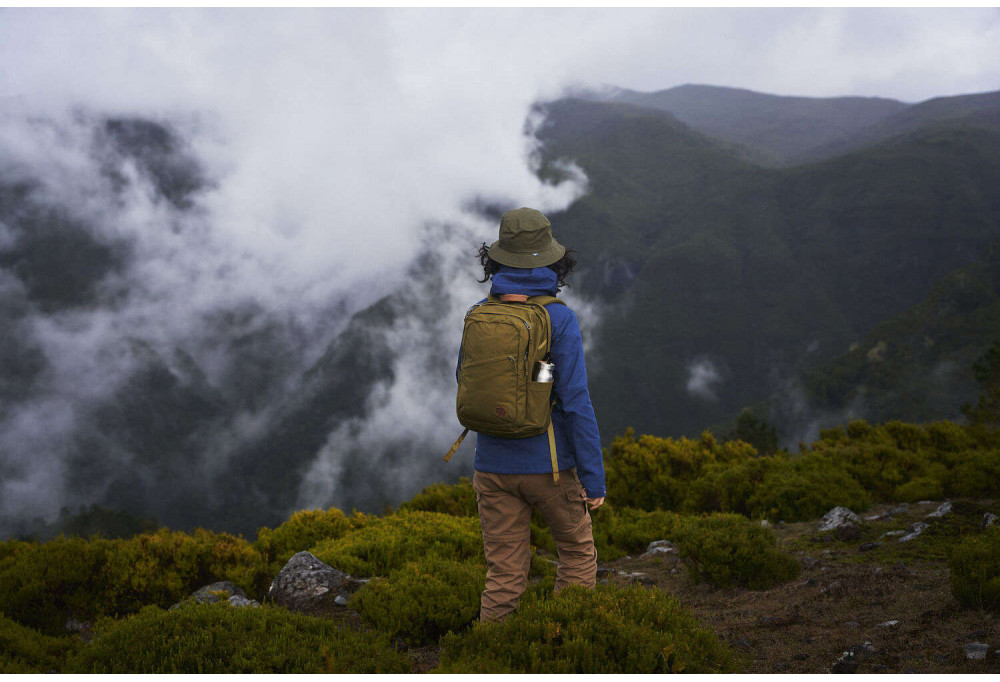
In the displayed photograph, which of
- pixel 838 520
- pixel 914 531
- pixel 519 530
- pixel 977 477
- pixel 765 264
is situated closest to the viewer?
pixel 519 530

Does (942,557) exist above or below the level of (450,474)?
below

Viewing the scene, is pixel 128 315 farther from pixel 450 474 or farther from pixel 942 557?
pixel 942 557

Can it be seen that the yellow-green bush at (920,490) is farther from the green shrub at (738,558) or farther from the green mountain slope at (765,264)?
the green mountain slope at (765,264)

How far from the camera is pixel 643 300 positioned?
15950cm

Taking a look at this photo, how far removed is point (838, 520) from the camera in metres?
6.46

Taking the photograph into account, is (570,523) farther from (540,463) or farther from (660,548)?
(660,548)

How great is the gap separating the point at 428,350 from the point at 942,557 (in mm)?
182898

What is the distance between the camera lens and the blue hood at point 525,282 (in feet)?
11.0

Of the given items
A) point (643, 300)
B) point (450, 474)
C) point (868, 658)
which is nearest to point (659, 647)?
point (868, 658)

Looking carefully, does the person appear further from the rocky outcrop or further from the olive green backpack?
the rocky outcrop

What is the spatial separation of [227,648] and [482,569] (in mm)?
2179

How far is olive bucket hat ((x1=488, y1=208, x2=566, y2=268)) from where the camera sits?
335cm

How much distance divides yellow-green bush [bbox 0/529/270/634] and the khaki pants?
12.0 feet

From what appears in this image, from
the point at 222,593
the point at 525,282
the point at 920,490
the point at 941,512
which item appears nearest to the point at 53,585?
the point at 222,593
